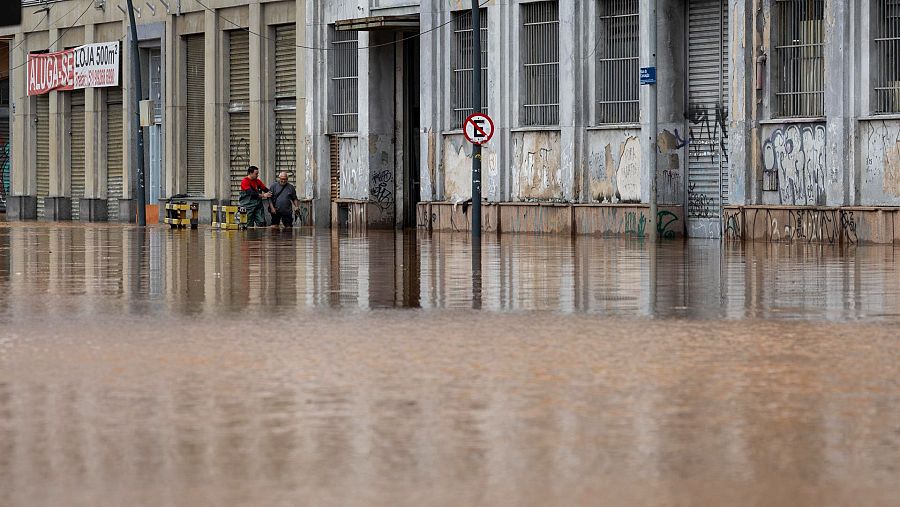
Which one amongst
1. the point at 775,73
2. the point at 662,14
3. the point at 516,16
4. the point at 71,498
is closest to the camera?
the point at 71,498

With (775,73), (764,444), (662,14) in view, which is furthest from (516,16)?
(764,444)

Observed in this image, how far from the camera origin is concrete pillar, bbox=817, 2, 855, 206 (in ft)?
113

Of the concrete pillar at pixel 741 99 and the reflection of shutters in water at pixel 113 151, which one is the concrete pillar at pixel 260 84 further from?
the concrete pillar at pixel 741 99

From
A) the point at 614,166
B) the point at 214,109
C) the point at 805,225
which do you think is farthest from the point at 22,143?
the point at 805,225

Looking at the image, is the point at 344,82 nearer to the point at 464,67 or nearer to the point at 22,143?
the point at 464,67

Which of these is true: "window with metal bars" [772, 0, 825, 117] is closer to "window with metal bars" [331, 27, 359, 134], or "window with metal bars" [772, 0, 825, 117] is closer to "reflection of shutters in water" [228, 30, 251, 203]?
"window with metal bars" [331, 27, 359, 134]

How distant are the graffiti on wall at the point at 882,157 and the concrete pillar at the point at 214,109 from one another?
23.0 m

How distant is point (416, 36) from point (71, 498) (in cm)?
3982

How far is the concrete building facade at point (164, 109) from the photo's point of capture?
5091 cm

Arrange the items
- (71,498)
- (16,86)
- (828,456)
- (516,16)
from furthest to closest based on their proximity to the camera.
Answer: (16,86), (516,16), (828,456), (71,498)

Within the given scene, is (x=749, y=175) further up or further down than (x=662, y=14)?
further down

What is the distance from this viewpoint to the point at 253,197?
1802 inches

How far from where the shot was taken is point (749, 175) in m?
36.5

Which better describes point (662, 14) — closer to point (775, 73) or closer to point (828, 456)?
point (775, 73)
